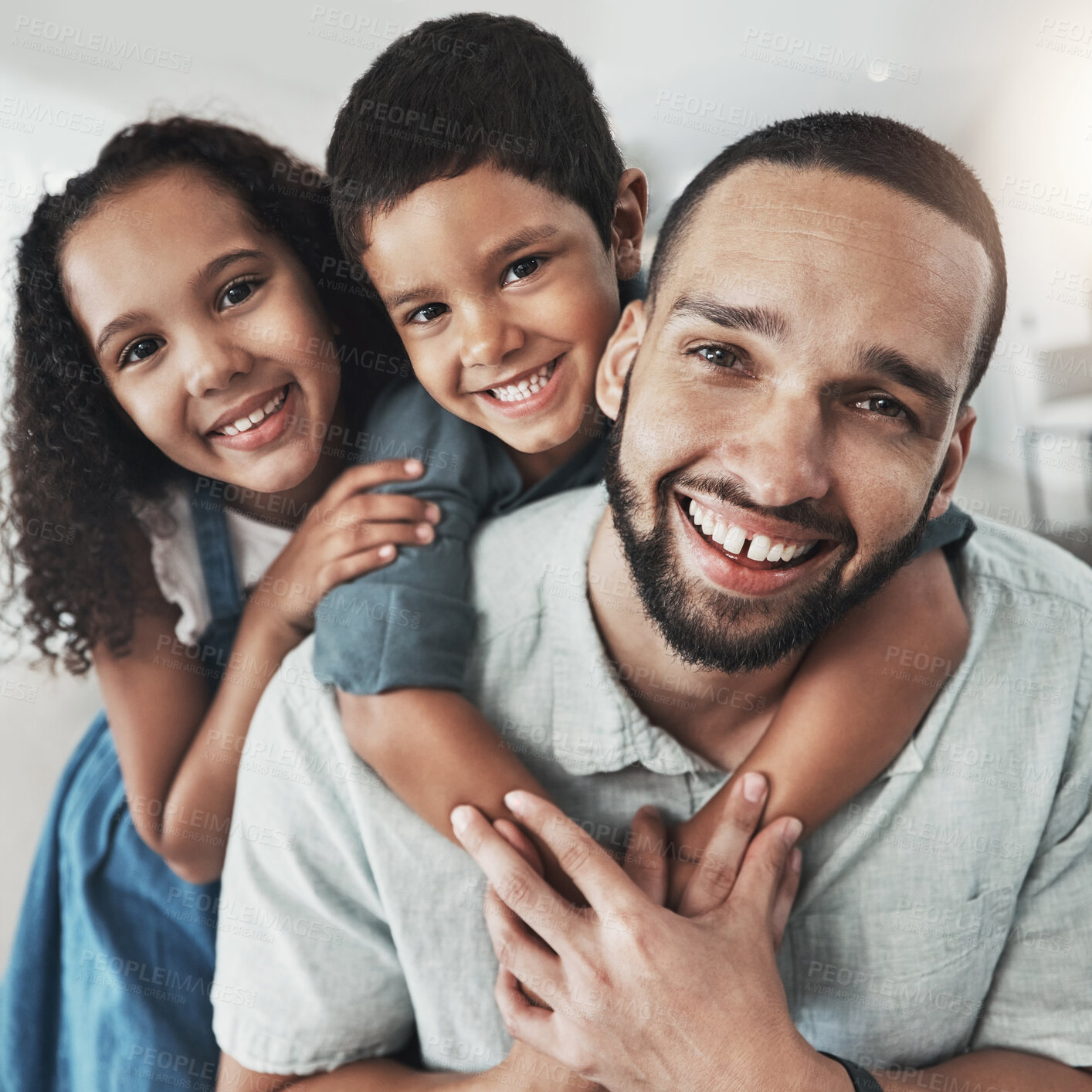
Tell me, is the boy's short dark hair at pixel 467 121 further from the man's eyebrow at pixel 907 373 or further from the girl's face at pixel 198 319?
the man's eyebrow at pixel 907 373

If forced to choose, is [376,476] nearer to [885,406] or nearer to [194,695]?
[194,695]

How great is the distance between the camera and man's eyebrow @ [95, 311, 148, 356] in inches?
35.1

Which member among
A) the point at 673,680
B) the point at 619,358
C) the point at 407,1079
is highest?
the point at 619,358

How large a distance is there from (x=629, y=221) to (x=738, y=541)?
0.35 m

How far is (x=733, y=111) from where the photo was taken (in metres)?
0.97

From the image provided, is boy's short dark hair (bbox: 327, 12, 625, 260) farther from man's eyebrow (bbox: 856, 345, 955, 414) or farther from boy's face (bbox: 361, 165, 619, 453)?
man's eyebrow (bbox: 856, 345, 955, 414)

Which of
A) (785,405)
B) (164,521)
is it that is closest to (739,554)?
(785,405)

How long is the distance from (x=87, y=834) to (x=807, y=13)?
1.16 meters

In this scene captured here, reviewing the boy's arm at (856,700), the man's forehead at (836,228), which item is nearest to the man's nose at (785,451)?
the man's forehead at (836,228)

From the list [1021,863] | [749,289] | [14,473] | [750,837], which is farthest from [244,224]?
[1021,863]

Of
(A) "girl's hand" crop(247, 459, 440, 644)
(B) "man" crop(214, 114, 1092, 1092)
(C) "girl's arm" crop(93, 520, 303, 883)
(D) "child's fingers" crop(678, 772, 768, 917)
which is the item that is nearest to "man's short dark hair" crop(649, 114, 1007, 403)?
(B) "man" crop(214, 114, 1092, 1092)

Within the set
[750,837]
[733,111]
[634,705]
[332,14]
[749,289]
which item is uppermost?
[332,14]

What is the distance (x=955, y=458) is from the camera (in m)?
0.94

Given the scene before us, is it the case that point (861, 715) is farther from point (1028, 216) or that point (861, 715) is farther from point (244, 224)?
point (244, 224)
